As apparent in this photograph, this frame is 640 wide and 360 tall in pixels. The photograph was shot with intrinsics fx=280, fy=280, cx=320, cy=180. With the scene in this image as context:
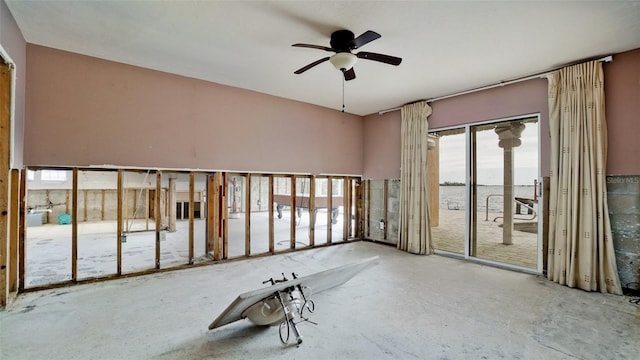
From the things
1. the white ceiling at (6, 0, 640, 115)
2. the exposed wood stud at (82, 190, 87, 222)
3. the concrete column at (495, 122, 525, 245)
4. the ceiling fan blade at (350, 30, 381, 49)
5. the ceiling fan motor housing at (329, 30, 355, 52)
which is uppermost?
the white ceiling at (6, 0, 640, 115)

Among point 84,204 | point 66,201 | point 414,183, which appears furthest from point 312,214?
point 66,201

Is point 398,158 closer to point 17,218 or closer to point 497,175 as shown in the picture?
point 497,175

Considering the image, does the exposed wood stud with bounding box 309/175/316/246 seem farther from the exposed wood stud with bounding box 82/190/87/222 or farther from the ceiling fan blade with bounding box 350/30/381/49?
the exposed wood stud with bounding box 82/190/87/222

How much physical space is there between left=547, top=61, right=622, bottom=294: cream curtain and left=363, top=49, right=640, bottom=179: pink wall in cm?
13

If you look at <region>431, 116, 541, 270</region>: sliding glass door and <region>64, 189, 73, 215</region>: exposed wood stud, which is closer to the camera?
<region>431, 116, 541, 270</region>: sliding glass door

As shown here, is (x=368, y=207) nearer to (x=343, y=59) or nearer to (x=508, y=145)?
(x=508, y=145)

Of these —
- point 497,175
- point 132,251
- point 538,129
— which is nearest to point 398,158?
point 497,175

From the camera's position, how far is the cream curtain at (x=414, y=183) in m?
4.85

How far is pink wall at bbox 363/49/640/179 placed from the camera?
3.13m

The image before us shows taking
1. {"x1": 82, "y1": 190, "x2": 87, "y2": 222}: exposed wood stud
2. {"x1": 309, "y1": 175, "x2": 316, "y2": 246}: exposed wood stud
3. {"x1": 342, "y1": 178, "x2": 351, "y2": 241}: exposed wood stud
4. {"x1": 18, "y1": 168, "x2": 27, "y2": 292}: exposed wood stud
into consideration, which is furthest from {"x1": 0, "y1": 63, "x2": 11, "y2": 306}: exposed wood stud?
{"x1": 82, "y1": 190, "x2": 87, "y2": 222}: exposed wood stud

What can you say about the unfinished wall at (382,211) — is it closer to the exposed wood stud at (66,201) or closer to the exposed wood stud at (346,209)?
the exposed wood stud at (346,209)

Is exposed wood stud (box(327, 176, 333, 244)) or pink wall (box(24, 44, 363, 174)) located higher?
pink wall (box(24, 44, 363, 174))

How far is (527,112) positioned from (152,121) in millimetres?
5139

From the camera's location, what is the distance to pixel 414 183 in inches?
195
